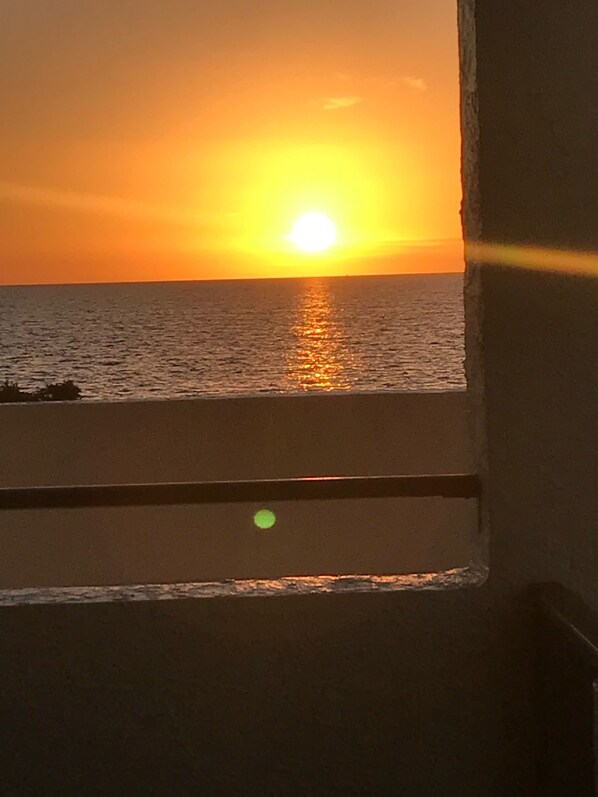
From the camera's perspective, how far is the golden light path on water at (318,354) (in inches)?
1647

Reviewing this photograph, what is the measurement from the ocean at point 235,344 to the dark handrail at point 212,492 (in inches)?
779

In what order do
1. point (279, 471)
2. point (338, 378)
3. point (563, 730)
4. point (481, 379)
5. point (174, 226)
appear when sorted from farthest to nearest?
point (174, 226)
point (338, 378)
point (279, 471)
point (481, 379)
point (563, 730)

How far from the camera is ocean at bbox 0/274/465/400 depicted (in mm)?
41062

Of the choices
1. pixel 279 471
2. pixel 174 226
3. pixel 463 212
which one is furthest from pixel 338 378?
pixel 463 212

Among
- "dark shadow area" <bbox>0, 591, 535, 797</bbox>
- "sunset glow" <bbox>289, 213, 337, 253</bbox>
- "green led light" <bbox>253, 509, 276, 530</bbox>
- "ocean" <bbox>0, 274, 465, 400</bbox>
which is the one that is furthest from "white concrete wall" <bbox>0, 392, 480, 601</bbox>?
"sunset glow" <bbox>289, 213, 337, 253</bbox>

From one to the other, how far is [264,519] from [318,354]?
47.1 metres

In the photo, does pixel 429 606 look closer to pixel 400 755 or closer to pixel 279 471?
pixel 400 755

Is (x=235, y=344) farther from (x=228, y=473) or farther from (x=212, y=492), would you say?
(x=212, y=492)

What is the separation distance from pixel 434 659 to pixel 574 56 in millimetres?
1171

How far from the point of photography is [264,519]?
449cm

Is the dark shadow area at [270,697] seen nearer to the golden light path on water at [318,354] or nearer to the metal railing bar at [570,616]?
the metal railing bar at [570,616]

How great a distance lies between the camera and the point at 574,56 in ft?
5.21

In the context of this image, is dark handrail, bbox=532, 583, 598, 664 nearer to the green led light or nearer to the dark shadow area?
the dark shadow area

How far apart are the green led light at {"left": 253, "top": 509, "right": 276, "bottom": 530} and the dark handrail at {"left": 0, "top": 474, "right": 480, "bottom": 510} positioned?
284 cm
